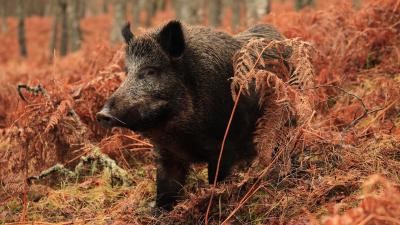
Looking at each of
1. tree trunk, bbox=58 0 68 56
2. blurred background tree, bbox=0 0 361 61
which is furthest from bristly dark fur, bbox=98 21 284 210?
tree trunk, bbox=58 0 68 56

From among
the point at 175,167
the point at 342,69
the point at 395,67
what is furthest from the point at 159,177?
the point at 395,67

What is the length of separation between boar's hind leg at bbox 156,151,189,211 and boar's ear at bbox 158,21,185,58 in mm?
1127

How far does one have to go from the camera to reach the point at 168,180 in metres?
5.09

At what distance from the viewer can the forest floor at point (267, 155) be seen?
13.9 ft

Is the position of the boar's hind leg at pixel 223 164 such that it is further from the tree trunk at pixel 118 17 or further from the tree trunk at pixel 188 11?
the tree trunk at pixel 118 17

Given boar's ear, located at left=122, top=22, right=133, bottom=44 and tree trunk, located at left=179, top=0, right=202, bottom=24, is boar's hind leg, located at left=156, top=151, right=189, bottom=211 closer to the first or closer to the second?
boar's ear, located at left=122, top=22, right=133, bottom=44

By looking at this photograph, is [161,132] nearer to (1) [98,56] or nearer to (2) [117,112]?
(2) [117,112]

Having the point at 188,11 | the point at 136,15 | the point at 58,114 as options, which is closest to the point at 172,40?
the point at 58,114

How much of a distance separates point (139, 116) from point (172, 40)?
0.85 meters

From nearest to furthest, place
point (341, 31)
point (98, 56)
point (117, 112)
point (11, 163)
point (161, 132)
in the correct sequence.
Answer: point (117, 112)
point (161, 132)
point (11, 163)
point (341, 31)
point (98, 56)

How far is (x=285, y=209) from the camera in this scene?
4133 mm

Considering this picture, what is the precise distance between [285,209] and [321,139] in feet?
3.53

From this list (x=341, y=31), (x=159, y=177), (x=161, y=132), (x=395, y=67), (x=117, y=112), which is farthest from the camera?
(x=341, y=31)

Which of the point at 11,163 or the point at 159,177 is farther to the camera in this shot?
the point at 11,163
